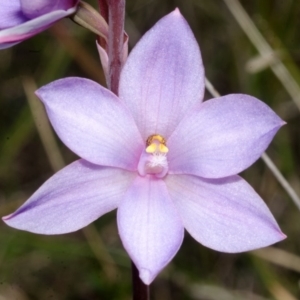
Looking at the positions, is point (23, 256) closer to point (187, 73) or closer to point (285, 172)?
point (285, 172)

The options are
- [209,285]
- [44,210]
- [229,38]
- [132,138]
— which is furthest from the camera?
[229,38]

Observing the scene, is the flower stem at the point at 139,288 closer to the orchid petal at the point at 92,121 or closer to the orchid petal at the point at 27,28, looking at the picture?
the orchid petal at the point at 92,121

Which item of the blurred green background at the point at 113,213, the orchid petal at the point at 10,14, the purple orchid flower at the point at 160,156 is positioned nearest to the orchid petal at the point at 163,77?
the purple orchid flower at the point at 160,156

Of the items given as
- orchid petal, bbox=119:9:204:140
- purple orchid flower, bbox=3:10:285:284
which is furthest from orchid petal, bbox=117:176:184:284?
orchid petal, bbox=119:9:204:140

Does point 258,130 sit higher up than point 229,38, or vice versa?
point 258,130

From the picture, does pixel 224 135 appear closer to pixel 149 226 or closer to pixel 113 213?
pixel 149 226

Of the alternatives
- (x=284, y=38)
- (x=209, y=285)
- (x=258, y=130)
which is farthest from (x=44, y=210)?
(x=284, y=38)

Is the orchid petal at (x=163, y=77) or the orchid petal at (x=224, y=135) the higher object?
the orchid petal at (x=163, y=77)
